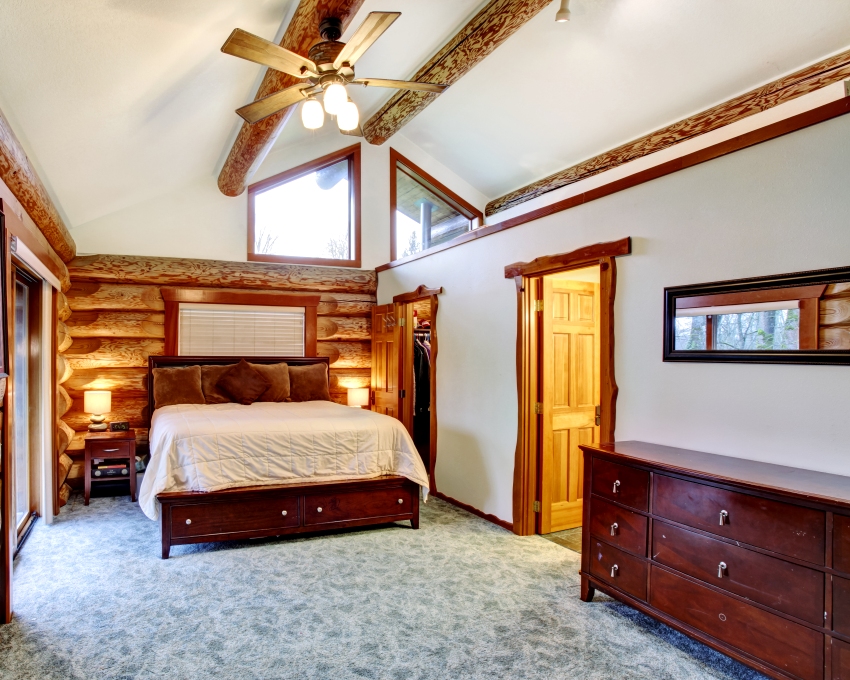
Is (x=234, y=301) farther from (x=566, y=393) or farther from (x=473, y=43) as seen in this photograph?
(x=566, y=393)

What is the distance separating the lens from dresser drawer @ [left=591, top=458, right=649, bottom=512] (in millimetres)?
2565

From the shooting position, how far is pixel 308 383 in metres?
5.80

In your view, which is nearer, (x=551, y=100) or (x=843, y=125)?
(x=843, y=125)

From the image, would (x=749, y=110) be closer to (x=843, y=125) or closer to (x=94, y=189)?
(x=843, y=125)

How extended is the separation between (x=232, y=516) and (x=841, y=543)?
3318 millimetres

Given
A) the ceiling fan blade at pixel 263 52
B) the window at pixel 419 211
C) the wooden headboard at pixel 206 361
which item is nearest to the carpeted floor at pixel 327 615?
the wooden headboard at pixel 206 361

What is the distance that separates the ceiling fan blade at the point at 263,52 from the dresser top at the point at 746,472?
256 centimetres

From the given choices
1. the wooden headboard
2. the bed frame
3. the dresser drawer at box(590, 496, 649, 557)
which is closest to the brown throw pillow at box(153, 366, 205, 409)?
the wooden headboard

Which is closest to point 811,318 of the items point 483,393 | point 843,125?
point 843,125

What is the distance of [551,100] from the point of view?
4848 millimetres

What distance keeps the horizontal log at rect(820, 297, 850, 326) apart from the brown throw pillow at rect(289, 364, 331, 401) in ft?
14.9

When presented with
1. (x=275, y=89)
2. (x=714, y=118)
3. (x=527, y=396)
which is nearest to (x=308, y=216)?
(x=275, y=89)

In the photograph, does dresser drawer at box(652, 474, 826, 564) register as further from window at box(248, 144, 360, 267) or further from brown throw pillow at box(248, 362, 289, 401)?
window at box(248, 144, 360, 267)

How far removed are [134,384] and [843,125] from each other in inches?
238
